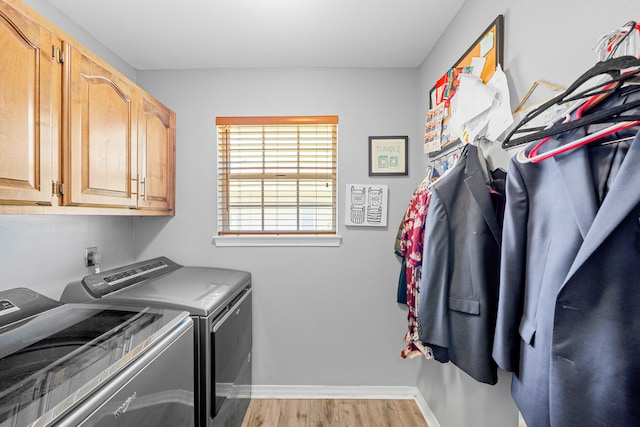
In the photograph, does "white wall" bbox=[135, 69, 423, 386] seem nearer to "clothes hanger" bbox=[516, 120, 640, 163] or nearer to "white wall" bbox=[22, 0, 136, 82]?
"white wall" bbox=[22, 0, 136, 82]

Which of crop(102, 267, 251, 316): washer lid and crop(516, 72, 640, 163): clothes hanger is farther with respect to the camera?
crop(102, 267, 251, 316): washer lid

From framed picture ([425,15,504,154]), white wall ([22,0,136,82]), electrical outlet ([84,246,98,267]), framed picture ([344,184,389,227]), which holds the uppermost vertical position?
white wall ([22,0,136,82])

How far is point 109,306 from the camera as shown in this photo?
1.39 m

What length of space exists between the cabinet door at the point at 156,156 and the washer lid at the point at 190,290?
50 cm

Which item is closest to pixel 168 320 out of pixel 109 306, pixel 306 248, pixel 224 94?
pixel 109 306

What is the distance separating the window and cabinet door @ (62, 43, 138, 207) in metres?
0.70

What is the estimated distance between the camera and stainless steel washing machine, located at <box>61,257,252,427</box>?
1413 millimetres

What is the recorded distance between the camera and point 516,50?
1.18m

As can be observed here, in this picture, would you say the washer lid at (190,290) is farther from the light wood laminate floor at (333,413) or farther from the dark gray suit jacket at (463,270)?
the dark gray suit jacket at (463,270)

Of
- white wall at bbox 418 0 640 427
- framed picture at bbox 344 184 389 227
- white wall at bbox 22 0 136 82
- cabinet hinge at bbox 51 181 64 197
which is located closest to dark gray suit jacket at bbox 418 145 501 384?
white wall at bbox 418 0 640 427

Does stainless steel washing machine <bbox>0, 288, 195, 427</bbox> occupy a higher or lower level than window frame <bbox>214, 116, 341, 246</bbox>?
lower

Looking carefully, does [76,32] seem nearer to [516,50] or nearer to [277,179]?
[277,179]

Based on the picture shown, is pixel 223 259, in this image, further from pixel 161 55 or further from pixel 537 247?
pixel 537 247

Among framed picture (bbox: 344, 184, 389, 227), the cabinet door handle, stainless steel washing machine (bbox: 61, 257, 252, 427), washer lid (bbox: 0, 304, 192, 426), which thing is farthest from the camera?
framed picture (bbox: 344, 184, 389, 227)
